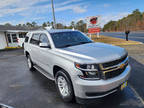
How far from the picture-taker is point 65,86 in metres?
2.66

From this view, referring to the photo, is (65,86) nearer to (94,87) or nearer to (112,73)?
(94,87)

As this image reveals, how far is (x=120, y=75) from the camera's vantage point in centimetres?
237

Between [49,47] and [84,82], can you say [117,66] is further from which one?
[49,47]

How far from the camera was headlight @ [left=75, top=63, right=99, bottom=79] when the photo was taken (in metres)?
2.09

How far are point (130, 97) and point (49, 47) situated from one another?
2740 millimetres

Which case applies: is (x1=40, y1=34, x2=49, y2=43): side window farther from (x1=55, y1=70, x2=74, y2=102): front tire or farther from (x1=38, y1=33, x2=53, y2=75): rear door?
(x1=55, y1=70, x2=74, y2=102): front tire

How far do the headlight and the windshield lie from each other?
46.2 inches

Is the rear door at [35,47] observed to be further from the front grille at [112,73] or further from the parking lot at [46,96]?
the front grille at [112,73]

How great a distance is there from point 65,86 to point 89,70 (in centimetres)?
93

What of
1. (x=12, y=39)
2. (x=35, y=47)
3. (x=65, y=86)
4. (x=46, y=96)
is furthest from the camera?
(x=12, y=39)

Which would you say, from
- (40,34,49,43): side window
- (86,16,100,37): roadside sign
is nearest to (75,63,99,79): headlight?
(40,34,49,43): side window

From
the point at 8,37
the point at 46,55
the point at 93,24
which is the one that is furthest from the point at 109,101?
the point at 8,37

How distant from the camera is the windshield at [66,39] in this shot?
3.18 metres

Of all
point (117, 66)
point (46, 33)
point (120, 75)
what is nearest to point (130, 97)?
point (120, 75)
